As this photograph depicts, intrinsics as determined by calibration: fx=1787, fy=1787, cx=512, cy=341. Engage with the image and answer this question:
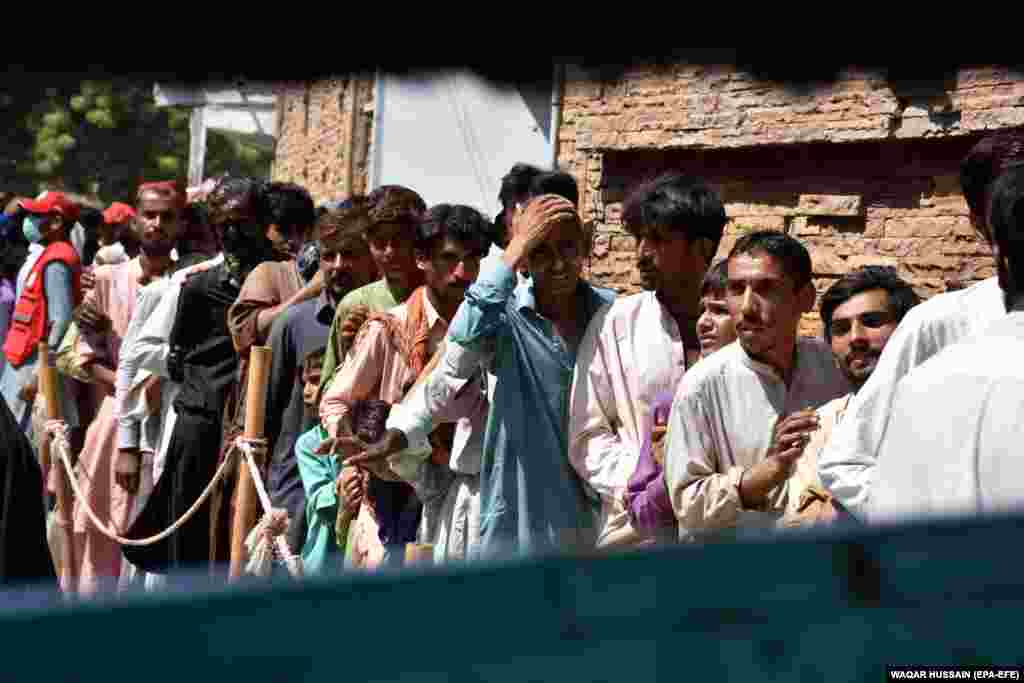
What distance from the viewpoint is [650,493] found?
4.79 meters

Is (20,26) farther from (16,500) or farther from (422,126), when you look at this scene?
(422,126)

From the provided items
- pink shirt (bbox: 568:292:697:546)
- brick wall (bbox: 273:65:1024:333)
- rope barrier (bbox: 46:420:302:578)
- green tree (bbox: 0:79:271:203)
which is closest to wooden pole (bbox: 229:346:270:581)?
rope barrier (bbox: 46:420:302:578)

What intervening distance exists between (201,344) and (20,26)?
7.01m

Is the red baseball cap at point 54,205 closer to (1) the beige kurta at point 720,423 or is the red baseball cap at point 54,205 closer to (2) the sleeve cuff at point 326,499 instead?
(2) the sleeve cuff at point 326,499

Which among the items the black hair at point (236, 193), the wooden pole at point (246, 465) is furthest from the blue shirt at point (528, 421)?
the black hair at point (236, 193)

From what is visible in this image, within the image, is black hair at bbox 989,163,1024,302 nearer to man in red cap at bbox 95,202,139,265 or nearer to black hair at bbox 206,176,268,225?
black hair at bbox 206,176,268,225

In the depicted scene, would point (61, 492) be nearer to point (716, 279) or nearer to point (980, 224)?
point (716, 279)

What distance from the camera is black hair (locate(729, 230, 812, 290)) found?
465cm


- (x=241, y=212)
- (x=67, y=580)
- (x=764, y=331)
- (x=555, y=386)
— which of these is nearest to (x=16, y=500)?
(x=555, y=386)

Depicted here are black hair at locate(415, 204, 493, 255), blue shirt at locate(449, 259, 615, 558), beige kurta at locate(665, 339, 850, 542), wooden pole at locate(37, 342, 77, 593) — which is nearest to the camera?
beige kurta at locate(665, 339, 850, 542)

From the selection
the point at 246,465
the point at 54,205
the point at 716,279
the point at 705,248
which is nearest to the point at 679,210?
the point at 705,248

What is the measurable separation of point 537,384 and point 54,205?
6127 millimetres

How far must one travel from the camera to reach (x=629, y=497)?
493 centimetres

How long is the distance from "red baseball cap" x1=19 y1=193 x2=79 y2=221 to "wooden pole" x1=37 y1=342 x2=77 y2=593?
1.63m
